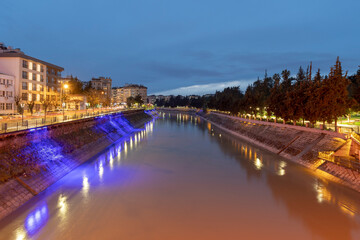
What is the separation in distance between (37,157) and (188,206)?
52.5 feet

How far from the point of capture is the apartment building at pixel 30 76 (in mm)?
54125

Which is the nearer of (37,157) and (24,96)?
(37,157)

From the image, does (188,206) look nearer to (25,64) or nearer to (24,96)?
(24,96)

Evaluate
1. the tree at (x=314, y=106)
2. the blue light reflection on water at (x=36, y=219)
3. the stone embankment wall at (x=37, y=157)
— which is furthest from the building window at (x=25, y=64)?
the tree at (x=314, y=106)

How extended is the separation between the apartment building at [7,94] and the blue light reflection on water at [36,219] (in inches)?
1622

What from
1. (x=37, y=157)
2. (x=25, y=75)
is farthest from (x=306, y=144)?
(x=25, y=75)

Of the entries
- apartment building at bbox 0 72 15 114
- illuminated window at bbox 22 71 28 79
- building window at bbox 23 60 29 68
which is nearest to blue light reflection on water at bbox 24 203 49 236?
apartment building at bbox 0 72 15 114

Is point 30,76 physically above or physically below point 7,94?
above

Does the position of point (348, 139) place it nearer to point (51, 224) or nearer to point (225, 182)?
point (225, 182)

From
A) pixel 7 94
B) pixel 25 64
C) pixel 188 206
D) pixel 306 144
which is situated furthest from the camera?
pixel 25 64

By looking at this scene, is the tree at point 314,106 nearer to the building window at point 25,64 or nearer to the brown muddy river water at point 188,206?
the brown muddy river water at point 188,206

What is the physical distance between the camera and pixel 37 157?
24.0m

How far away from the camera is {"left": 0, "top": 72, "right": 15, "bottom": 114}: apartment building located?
4953 cm

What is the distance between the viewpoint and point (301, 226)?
1636 centimetres
